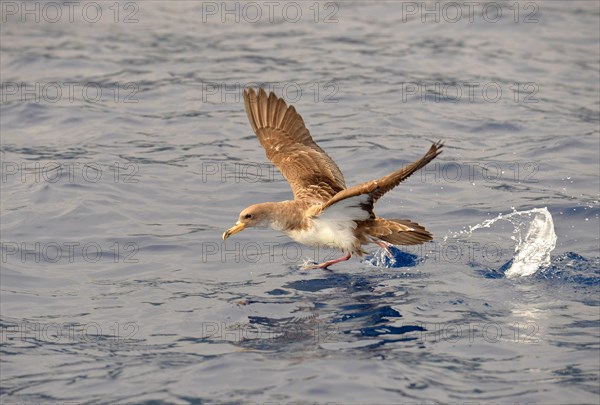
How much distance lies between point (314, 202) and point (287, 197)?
248 centimetres

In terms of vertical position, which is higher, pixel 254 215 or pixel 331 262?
pixel 254 215

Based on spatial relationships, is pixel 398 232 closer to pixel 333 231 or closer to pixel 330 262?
pixel 333 231

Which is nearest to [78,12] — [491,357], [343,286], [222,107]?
[222,107]

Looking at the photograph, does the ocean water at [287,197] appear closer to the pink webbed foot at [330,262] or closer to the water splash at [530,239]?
the water splash at [530,239]

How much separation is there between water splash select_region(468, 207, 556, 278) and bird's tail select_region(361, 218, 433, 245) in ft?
3.56

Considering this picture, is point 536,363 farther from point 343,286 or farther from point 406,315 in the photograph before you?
point 343,286

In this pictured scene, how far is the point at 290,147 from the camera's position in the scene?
1220 centimetres

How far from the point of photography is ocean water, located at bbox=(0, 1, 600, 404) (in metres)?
8.70

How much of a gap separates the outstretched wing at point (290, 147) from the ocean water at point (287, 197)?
3.00 feet

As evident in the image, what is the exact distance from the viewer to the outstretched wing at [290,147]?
11641 mm

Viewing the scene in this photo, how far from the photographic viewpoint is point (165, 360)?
896cm

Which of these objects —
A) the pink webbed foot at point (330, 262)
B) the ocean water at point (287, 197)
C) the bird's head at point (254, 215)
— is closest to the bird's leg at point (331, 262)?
the pink webbed foot at point (330, 262)

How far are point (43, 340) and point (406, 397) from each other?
3.60m

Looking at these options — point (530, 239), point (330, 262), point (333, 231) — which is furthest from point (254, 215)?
point (530, 239)
